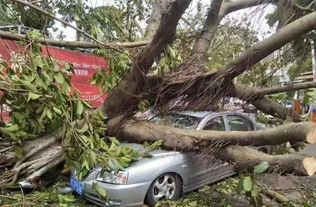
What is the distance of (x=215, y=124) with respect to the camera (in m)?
6.67

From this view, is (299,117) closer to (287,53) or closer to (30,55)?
(287,53)

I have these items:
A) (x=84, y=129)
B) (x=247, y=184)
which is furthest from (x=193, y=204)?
(x=84, y=129)

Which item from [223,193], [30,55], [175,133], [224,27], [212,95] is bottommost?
[223,193]

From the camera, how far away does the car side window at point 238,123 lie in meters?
7.01

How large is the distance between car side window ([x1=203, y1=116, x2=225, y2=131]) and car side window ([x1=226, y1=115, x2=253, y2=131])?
22 centimetres

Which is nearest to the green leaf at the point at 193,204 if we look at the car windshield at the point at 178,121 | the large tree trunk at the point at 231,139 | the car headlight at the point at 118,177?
the large tree trunk at the point at 231,139

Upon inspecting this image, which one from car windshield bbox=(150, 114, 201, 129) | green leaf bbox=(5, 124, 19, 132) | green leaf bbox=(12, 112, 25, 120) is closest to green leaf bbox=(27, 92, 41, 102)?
green leaf bbox=(12, 112, 25, 120)

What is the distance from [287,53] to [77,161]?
425cm

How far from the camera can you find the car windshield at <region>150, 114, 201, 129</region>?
250 inches

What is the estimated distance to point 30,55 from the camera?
352 centimetres

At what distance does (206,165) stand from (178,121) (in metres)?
0.91

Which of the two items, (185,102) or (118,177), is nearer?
(118,177)

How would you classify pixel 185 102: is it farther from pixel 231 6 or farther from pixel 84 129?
pixel 84 129

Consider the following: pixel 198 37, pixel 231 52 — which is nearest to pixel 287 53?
pixel 231 52
